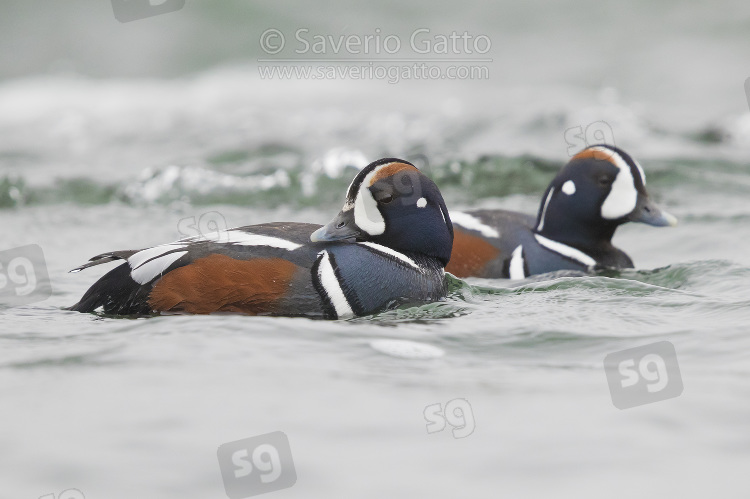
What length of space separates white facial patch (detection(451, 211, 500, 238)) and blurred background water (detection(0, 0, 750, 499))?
1.63ft

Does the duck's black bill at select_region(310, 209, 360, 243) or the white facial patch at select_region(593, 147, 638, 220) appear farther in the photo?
the white facial patch at select_region(593, 147, 638, 220)

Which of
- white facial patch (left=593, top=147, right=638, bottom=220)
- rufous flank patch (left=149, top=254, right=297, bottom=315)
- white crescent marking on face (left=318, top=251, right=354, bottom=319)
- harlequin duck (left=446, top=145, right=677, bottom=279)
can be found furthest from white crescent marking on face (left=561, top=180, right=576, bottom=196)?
rufous flank patch (left=149, top=254, right=297, bottom=315)

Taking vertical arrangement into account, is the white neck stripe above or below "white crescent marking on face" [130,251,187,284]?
below

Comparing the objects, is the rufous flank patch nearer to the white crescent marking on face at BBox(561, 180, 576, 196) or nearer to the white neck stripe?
the white neck stripe

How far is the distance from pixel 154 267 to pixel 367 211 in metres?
1.19

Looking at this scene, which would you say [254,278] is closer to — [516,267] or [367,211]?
[367,211]

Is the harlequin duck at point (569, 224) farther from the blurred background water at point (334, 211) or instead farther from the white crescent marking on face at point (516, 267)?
the blurred background water at point (334, 211)

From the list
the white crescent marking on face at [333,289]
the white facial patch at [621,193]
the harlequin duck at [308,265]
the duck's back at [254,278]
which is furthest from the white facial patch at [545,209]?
the white crescent marking on face at [333,289]

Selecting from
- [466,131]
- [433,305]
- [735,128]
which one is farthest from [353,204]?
[735,128]

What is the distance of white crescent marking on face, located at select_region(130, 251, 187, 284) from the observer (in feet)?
16.9

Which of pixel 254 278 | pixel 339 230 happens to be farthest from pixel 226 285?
pixel 339 230

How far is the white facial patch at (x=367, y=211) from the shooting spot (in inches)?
218

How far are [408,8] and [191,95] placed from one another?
14.8ft

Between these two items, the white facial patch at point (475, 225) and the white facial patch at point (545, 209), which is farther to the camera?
the white facial patch at point (545, 209)
